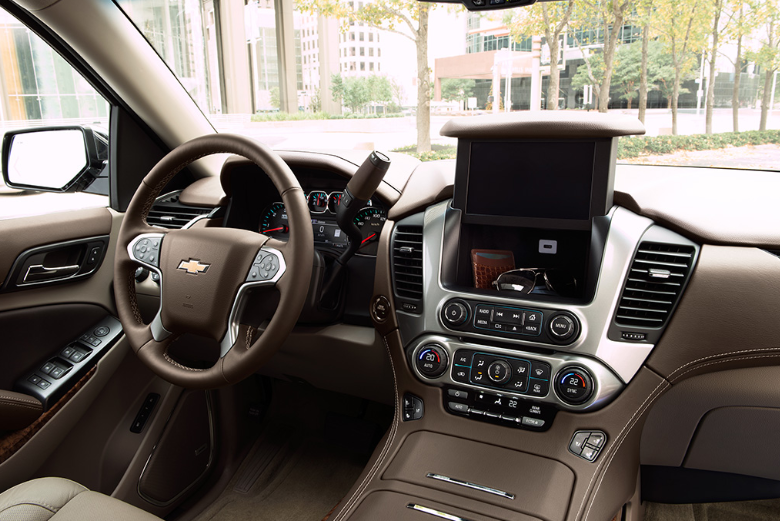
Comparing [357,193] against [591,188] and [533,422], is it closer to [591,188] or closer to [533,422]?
[591,188]

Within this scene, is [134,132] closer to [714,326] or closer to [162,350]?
[162,350]

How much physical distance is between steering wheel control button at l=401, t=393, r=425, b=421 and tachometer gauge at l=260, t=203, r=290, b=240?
85 cm

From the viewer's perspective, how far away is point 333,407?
2.45 meters

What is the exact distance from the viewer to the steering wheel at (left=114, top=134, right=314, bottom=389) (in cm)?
129

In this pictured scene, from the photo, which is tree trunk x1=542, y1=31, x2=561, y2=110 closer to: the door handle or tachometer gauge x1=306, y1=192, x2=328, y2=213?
tachometer gauge x1=306, y1=192, x2=328, y2=213

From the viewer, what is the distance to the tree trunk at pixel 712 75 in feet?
6.02

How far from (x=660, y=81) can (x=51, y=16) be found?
206 cm

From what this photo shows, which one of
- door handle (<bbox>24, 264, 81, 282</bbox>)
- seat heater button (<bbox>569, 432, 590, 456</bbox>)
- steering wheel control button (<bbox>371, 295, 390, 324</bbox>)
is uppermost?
door handle (<bbox>24, 264, 81, 282</bbox>)

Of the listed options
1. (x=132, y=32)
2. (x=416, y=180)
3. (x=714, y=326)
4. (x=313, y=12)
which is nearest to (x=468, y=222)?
(x=416, y=180)

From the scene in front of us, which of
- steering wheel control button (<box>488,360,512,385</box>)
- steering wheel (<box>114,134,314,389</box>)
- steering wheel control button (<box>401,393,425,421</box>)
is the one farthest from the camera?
steering wheel control button (<box>401,393,425,421</box>)

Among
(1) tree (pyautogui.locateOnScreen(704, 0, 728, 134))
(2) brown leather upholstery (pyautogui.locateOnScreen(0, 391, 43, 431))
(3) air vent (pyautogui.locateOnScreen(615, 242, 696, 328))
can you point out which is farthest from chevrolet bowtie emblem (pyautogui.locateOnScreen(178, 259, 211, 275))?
(1) tree (pyautogui.locateOnScreen(704, 0, 728, 134))

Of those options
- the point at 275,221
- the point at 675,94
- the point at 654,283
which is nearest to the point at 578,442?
the point at 654,283

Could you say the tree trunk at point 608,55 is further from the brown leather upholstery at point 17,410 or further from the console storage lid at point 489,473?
the brown leather upholstery at point 17,410

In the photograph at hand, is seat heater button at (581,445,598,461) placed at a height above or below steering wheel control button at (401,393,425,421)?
below
